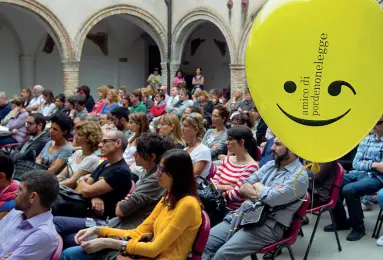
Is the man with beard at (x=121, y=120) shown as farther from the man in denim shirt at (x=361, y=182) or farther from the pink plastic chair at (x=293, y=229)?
the pink plastic chair at (x=293, y=229)

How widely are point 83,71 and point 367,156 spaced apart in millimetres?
15172

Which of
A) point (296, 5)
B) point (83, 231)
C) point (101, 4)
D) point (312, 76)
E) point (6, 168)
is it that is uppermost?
point (101, 4)

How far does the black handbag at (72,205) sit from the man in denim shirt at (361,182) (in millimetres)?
2457

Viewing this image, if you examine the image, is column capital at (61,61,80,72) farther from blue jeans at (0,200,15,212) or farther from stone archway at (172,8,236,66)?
blue jeans at (0,200,15,212)

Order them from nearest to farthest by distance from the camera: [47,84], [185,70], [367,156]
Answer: [367,156] → [47,84] → [185,70]

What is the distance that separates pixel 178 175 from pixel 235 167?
4.73 ft

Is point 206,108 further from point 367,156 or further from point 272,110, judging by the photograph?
point 272,110

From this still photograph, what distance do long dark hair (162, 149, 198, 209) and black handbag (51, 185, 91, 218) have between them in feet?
3.29

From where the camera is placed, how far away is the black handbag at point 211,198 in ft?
13.5

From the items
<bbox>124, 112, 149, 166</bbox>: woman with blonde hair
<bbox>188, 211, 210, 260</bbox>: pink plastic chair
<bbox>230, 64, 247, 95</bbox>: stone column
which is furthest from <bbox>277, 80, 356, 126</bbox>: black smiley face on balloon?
<bbox>230, 64, 247, 95</bbox>: stone column

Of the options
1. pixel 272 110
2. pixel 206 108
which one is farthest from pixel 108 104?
pixel 272 110

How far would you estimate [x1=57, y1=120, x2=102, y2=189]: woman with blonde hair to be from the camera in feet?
15.7

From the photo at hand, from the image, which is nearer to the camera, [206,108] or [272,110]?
[272,110]

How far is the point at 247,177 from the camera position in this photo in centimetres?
458
